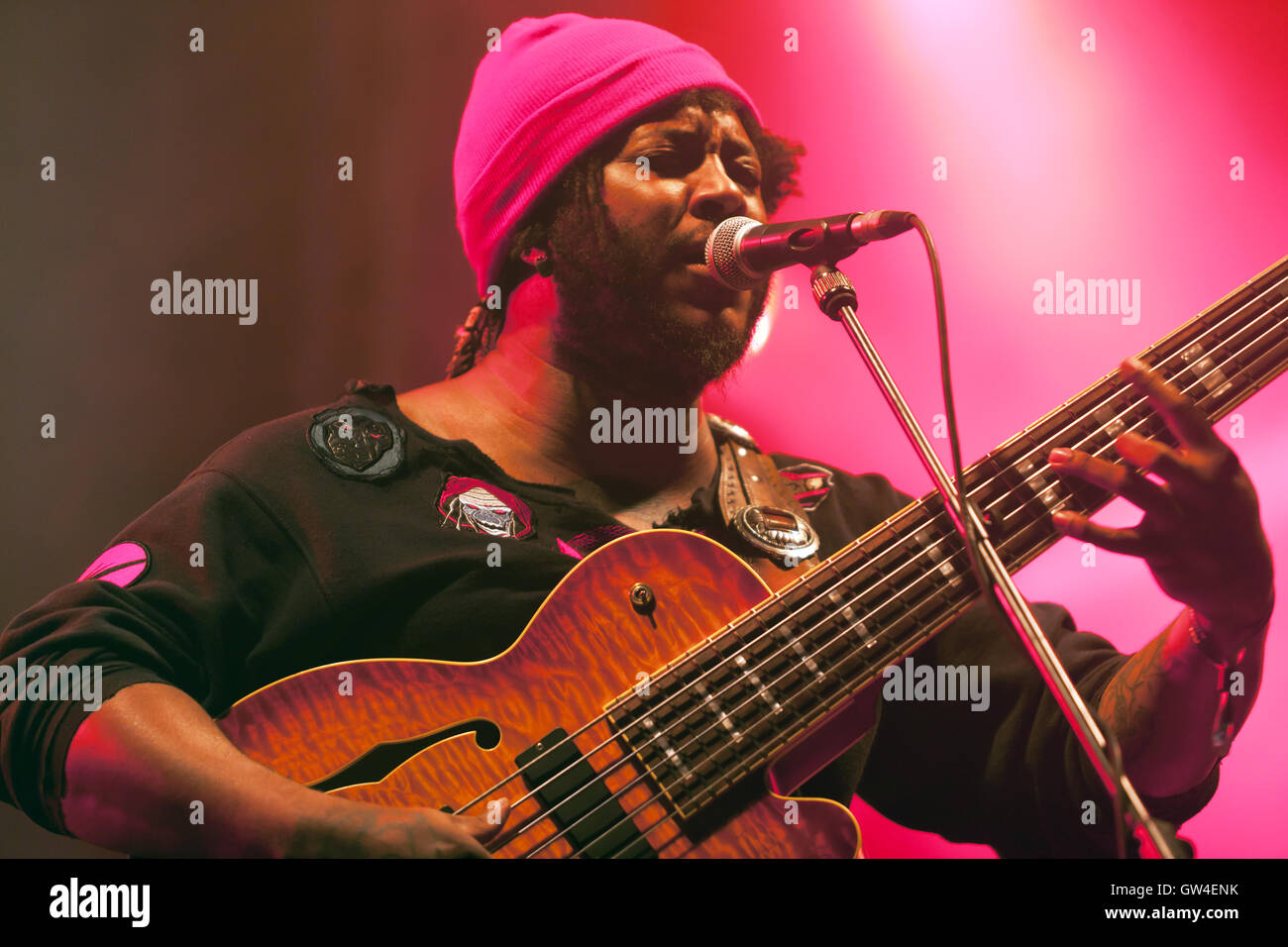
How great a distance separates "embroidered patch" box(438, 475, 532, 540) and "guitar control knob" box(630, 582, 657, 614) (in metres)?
0.29

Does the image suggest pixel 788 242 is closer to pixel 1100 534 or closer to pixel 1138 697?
pixel 1100 534

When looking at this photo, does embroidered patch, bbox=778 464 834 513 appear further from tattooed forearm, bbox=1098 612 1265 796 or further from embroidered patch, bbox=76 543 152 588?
embroidered patch, bbox=76 543 152 588

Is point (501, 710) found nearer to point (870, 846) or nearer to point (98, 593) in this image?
point (98, 593)

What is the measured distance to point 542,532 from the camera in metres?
1.59

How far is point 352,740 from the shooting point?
123 cm

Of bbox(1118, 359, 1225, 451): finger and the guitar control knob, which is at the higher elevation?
bbox(1118, 359, 1225, 451): finger

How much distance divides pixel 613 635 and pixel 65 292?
1.35 metres

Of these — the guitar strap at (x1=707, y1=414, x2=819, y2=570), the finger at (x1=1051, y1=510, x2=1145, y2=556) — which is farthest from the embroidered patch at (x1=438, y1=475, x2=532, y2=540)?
the finger at (x1=1051, y1=510, x2=1145, y2=556)

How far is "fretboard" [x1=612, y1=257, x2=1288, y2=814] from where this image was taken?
1.26m

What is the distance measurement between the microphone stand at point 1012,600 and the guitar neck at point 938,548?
0.07m

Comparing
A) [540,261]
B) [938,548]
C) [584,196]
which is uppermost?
[584,196]

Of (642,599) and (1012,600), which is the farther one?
(642,599)

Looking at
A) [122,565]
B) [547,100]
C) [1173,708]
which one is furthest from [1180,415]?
[122,565]

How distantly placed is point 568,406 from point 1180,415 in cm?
98
